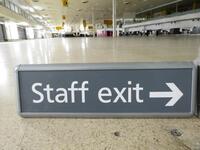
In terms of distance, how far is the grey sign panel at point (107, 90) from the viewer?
4.54 ft

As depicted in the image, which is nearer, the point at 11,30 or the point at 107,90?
the point at 107,90

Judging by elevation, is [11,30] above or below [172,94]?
above

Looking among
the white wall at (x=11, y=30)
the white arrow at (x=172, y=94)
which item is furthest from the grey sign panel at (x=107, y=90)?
the white wall at (x=11, y=30)

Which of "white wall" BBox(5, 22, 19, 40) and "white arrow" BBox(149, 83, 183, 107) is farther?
"white wall" BBox(5, 22, 19, 40)

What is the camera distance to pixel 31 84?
1.46 metres

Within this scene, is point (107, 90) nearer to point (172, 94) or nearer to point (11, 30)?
point (172, 94)

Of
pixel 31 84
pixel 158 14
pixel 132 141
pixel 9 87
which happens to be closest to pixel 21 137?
pixel 31 84

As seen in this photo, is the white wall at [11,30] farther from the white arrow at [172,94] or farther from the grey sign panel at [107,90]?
the white arrow at [172,94]

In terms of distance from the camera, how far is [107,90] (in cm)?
142

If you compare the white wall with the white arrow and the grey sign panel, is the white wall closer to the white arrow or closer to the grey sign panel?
the grey sign panel

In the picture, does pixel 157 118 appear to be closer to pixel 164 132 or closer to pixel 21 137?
pixel 164 132

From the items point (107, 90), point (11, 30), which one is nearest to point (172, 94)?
point (107, 90)

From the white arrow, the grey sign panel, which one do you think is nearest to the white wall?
the grey sign panel

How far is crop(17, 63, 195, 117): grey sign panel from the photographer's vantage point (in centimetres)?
138
